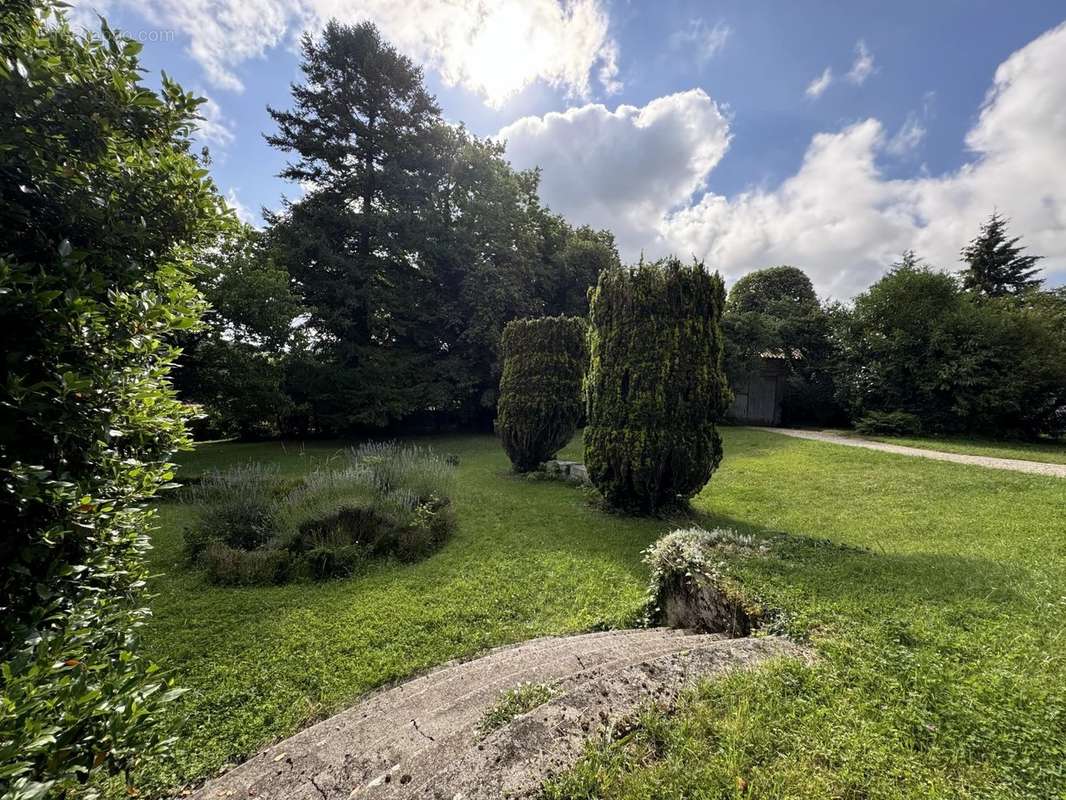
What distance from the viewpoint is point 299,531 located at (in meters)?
4.46

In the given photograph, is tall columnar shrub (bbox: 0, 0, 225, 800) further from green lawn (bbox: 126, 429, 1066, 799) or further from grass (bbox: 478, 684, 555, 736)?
grass (bbox: 478, 684, 555, 736)

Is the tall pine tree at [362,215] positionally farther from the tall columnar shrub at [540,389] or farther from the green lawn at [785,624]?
the green lawn at [785,624]

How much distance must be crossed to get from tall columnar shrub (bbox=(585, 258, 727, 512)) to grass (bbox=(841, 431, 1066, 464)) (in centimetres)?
835

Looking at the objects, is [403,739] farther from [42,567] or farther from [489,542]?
[489,542]

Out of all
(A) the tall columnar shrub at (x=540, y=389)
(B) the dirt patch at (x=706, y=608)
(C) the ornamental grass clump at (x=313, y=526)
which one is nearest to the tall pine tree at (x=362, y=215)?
(A) the tall columnar shrub at (x=540, y=389)

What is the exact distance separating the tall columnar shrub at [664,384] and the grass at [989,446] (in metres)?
8.35

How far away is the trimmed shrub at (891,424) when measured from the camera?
12305 millimetres

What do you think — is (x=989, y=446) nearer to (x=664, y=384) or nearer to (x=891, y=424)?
(x=891, y=424)

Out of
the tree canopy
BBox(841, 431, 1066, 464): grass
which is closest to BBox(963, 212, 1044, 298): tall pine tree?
BBox(841, 431, 1066, 464): grass

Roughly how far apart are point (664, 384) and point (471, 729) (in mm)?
4562

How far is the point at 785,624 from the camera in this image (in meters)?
2.33

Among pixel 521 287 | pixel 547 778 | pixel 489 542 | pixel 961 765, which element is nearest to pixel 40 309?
pixel 547 778

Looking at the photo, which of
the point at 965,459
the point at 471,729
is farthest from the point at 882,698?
the point at 965,459

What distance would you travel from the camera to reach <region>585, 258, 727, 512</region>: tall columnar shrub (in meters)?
5.52
